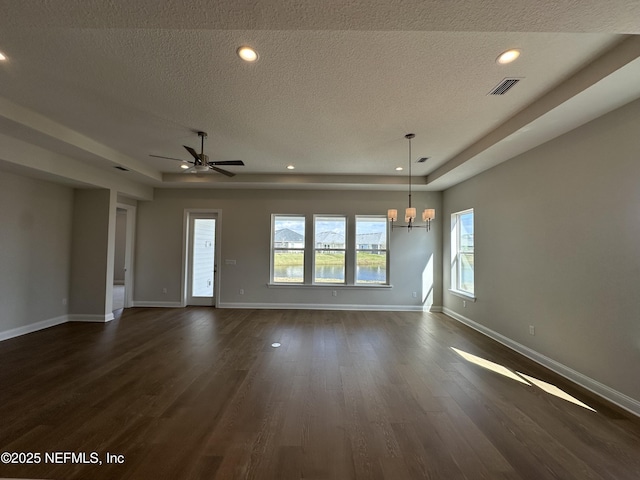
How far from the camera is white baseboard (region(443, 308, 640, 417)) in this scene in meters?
2.37

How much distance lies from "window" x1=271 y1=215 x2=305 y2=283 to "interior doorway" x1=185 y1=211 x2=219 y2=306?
136cm

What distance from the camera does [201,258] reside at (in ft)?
20.6

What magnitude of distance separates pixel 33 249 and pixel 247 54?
16.6 ft

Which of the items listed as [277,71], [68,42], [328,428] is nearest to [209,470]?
[328,428]

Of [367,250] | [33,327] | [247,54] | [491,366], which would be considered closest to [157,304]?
[33,327]

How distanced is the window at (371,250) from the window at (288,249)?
1.34 meters

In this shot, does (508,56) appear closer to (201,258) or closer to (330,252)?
(330,252)

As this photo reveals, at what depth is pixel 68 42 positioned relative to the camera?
197 centimetres

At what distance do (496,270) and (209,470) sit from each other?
14.8 feet

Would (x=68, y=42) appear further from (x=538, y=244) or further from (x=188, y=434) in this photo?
(x=538, y=244)

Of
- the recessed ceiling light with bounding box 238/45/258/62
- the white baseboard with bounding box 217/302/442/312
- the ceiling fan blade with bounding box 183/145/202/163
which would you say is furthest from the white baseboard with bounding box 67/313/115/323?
the recessed ceiling light with bounding box 238/45/258/62

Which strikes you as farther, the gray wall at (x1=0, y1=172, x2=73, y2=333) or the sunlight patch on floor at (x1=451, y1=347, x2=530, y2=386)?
the gray wall at (x1=0, y1=172, x2=73, y2=333)

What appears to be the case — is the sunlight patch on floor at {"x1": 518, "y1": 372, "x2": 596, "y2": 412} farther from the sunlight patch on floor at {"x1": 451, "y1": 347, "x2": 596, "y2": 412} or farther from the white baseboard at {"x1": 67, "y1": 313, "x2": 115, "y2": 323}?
the white baseboard at {"x1": 67, "y1": 313, "x2": 115, "y2": 323}

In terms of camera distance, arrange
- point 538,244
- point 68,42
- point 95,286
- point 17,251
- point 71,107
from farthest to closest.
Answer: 1. point 95,286
2. point 17,251
3. point 538,244
4. point 71,107
5. point 68,42
